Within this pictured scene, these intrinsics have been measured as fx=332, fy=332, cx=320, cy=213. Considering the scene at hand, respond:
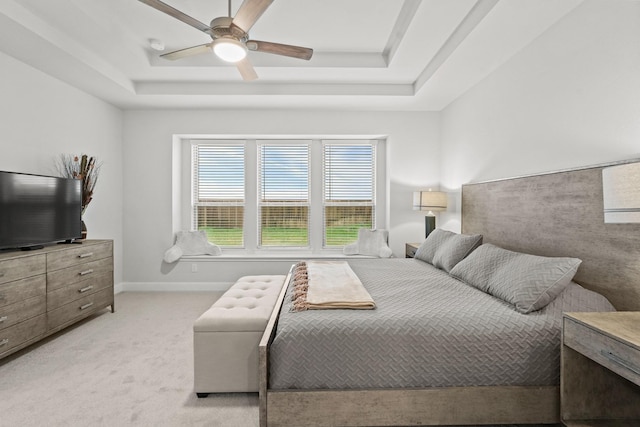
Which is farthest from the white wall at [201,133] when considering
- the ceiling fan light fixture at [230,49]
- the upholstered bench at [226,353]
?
the upholstered bench at [226,353]

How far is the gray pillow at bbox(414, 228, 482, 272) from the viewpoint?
2900 millimetres

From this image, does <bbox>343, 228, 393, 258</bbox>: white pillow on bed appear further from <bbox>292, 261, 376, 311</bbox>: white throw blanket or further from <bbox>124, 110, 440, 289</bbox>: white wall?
<bbox>292, 261, 376, 311</bbox>: white throw blanket

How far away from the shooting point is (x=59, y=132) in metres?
3.50

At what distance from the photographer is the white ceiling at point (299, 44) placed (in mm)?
2510

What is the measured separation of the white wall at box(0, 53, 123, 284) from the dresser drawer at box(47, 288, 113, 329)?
2.86ft

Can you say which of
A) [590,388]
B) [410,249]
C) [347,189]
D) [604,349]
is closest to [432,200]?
[410,249]

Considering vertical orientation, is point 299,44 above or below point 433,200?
above

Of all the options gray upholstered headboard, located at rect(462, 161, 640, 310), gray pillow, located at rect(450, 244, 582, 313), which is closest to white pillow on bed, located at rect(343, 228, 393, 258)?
gray upholstered headboard, located at rect(462, 161, 640, 310)

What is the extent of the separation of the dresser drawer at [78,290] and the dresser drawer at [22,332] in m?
0.14

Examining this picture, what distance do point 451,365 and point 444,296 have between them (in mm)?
557

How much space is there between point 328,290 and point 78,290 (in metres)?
2.59

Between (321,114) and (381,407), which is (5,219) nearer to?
(381,407)

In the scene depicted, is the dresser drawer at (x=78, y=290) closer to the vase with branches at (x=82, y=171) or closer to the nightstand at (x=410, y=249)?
the vase with branches at (x=82, y=171)

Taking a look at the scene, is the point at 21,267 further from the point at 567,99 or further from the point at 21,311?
the point at 567,99
